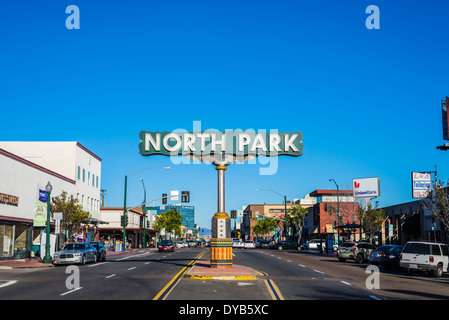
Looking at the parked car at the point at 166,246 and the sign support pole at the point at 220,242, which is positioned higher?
the sign support pole at the point at 220,242

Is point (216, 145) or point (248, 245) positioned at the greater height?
point (216, 145)

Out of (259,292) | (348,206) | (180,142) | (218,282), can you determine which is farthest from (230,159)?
(348,206)

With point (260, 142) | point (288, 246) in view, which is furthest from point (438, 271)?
point (288, 246)

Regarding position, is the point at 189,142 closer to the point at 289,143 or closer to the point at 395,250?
the point at 289,143

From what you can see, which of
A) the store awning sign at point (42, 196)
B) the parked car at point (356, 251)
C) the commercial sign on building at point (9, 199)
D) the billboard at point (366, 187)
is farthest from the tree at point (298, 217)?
the commercial sign on building at point (9, 199)

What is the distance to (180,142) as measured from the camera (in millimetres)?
26891

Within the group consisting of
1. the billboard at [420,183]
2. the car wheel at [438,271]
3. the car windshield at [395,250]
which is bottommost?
the car wheel at [438,271]

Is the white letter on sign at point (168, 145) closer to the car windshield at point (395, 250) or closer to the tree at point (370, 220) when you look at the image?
the car windshield at point (395, 250)

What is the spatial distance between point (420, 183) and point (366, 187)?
22.0m

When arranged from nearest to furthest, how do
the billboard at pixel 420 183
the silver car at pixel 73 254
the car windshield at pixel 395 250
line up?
the car windshield at pixel 395 250 → the silver car at pixel 73 254 → the billboard at pixel 420 183

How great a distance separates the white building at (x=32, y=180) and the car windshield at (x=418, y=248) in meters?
27.8

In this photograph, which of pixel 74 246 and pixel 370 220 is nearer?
pixel 74 246

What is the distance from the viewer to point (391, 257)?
31.1 metres

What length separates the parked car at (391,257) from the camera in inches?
1219
